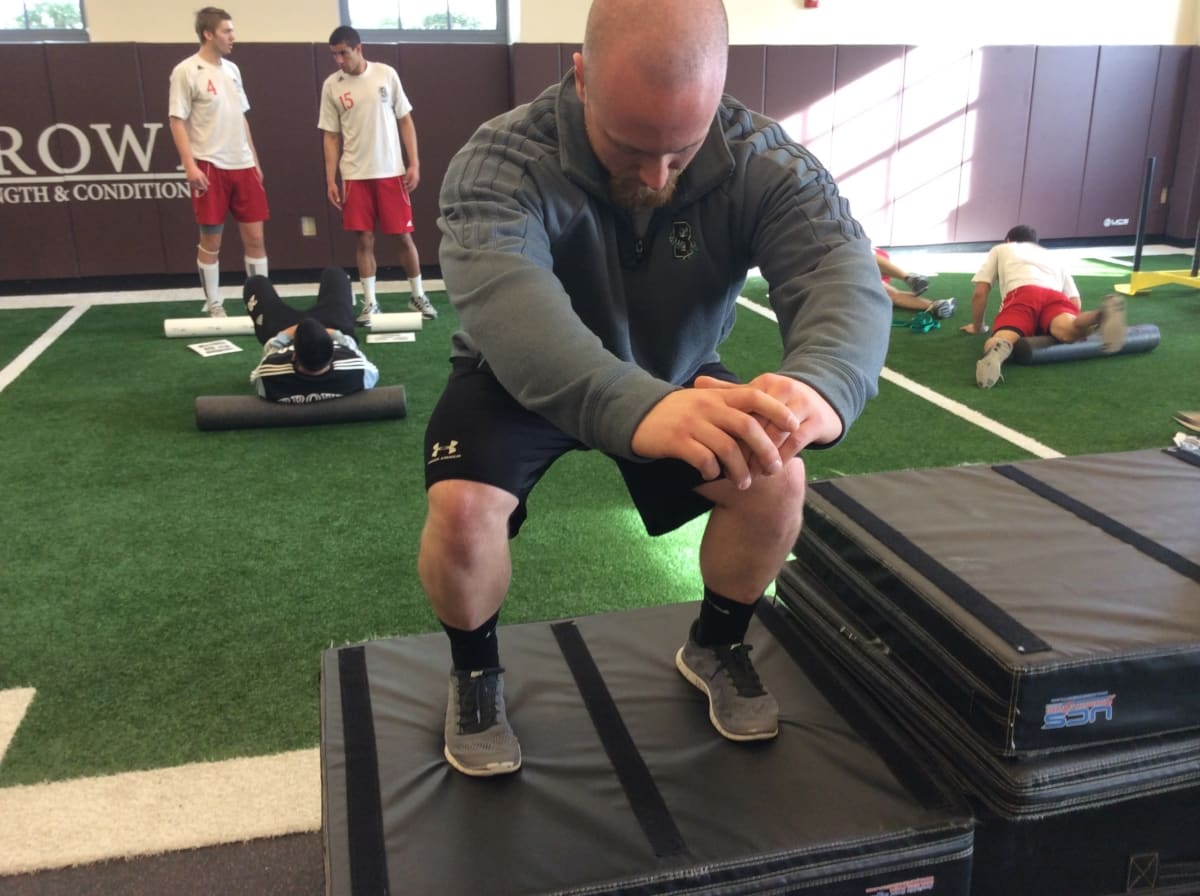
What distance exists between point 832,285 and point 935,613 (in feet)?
1.72

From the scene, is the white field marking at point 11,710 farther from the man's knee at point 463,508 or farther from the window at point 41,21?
the window at point 41,21

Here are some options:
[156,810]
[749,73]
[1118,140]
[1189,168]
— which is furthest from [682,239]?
[1189,168]

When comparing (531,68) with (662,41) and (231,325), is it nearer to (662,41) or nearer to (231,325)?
(231,325)

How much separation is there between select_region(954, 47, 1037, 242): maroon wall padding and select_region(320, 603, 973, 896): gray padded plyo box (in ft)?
22.4

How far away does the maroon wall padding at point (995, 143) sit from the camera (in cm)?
745

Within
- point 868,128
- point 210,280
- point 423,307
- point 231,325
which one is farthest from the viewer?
point 868,128

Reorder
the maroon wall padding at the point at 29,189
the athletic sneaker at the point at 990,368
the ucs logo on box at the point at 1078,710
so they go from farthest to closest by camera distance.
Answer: the maroon wall padding at the point at 29,189 < the athletic sneaker at the point at 990,368 < the ucs logo on box at the point at 1078,710

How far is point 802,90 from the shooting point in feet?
23.7

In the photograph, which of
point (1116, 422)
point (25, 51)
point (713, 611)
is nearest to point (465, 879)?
point (713, 611)

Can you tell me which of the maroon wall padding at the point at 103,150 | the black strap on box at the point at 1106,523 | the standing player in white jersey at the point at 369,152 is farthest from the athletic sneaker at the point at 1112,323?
the maroon wall padding at the point at 103,150

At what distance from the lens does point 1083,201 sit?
788 cm

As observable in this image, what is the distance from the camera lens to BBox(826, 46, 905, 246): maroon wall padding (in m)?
7.26

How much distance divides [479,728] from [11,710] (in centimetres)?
104

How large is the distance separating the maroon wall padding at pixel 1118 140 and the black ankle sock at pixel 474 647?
7803mm
